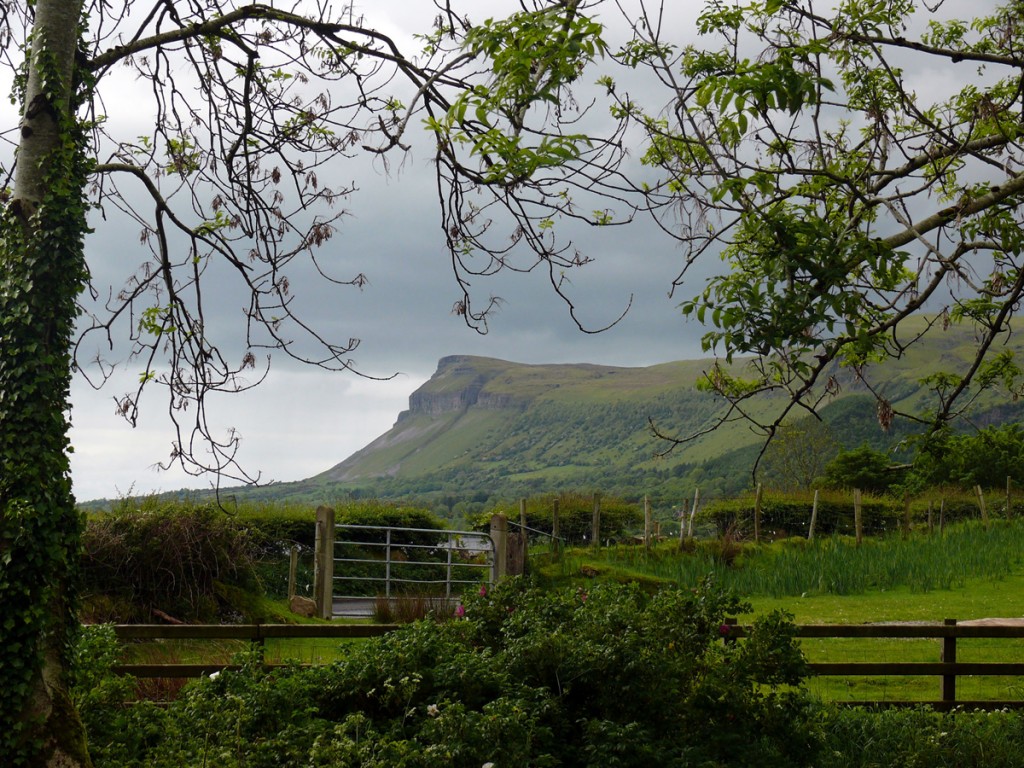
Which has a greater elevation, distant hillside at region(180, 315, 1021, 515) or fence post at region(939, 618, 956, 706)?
distant hillside at region(180, 315, 1021, 515)

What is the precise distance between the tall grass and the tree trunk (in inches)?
393

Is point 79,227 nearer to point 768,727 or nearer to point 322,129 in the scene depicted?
point 322,129

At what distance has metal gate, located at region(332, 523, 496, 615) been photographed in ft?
52.1

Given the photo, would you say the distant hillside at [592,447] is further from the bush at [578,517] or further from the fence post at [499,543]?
the fence post at [499,543]

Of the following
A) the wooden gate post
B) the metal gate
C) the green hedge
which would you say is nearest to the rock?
the metal gate

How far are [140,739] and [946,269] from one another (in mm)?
5782

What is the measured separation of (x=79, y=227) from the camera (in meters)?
5.34

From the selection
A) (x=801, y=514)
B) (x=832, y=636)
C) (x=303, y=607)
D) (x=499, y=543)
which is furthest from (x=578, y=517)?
(x=832, y=636)

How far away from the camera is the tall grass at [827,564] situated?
15.1 metres

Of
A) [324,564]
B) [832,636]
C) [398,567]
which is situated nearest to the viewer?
[832,636]

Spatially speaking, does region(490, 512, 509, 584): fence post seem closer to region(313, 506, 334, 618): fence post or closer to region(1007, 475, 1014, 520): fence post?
region(313, 506, 334, 618): fence post

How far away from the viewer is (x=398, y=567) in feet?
60.2

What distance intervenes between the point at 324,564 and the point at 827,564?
323 inches

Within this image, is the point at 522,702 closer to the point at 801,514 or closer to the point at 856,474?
the point at 801,514
